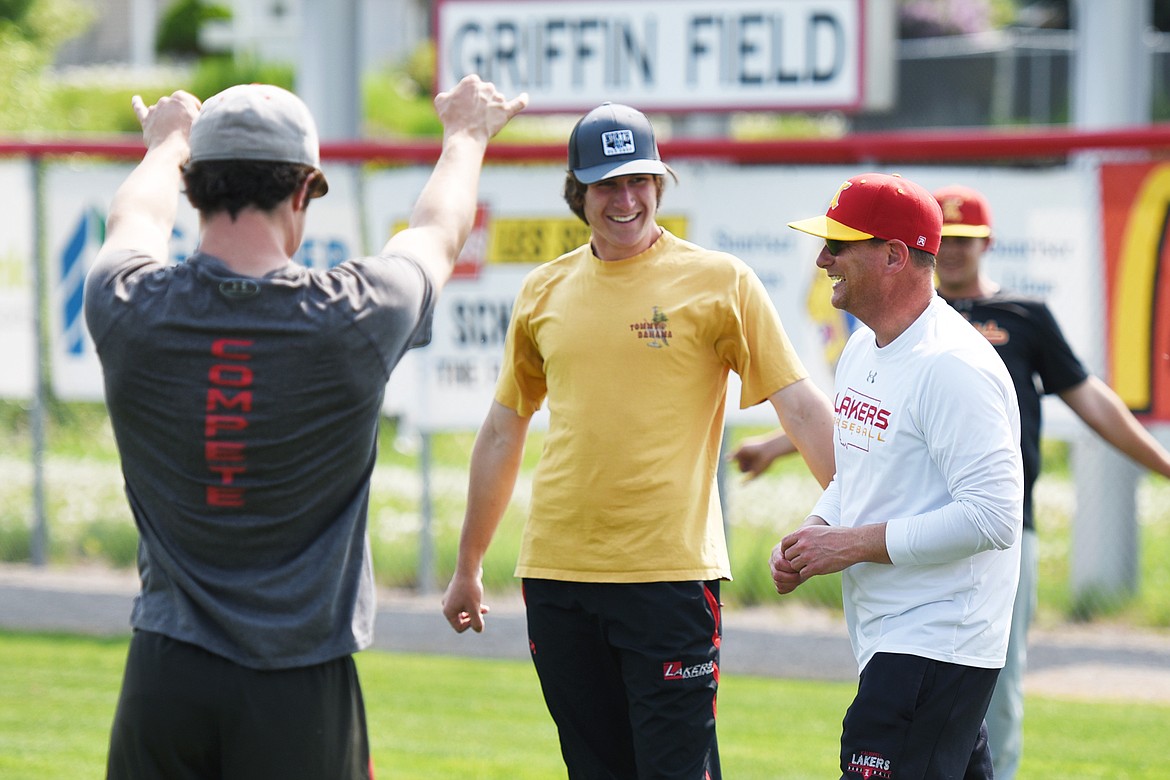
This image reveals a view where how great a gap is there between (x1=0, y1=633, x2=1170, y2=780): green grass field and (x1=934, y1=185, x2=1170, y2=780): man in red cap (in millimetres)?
1015

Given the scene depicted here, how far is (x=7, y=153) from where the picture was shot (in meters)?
9.36

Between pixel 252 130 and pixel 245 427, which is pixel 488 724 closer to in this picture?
pixel 245 427

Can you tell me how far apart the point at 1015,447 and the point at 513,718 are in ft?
12.1

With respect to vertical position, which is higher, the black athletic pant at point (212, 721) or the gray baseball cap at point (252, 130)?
the gray baseball cap at point (252, 130)

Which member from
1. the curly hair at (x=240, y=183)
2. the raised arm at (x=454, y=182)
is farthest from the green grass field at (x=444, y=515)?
the curly hair at (x=240, y=183)

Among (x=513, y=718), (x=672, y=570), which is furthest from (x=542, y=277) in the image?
(x=513, y=718)

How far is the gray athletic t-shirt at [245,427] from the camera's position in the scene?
103 inches

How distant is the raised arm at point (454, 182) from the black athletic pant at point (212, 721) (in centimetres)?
83

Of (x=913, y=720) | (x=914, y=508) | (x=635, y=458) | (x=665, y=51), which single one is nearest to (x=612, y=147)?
(x=635, y=458)

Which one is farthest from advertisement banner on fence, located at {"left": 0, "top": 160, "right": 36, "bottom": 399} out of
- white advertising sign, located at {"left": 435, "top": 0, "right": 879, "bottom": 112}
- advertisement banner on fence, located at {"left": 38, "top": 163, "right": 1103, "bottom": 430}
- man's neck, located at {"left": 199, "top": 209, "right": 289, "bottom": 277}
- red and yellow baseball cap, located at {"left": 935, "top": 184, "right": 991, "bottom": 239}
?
man's neck, located at {"left": 199, "top": 209, "right": 289, "bottom": 277}

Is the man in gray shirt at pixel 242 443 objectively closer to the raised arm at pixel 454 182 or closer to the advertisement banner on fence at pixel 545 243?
the raised arm at pixel 454 182

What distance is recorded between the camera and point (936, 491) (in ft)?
11.2

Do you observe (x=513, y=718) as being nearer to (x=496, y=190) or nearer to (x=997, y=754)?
(x=997, y=754)

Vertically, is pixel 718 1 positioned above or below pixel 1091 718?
above
